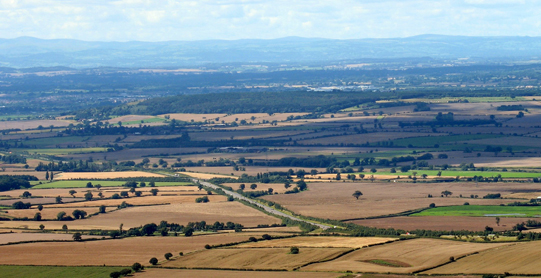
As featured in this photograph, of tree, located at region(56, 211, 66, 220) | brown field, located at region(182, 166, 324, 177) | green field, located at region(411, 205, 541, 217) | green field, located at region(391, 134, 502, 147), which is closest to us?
green field, located at region(411, 205, 541, 217)

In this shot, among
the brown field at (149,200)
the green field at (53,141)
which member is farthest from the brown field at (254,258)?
the green field at (53,141)

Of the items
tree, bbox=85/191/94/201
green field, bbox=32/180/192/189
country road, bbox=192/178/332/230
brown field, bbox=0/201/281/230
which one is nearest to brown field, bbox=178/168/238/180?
country road, bbox=192/178/332/230

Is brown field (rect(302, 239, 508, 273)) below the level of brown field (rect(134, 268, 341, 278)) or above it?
above

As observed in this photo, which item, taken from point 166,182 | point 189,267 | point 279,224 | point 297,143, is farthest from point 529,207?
point 297,143

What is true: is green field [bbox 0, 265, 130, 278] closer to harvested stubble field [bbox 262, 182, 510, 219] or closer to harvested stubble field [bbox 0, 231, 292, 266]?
harvested stubble field [bbox 0, 231, 292, 266]

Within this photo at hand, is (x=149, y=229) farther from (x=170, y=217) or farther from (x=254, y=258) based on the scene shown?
(x=254, y=258)

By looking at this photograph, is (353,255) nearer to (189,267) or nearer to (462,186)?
(189,267)
